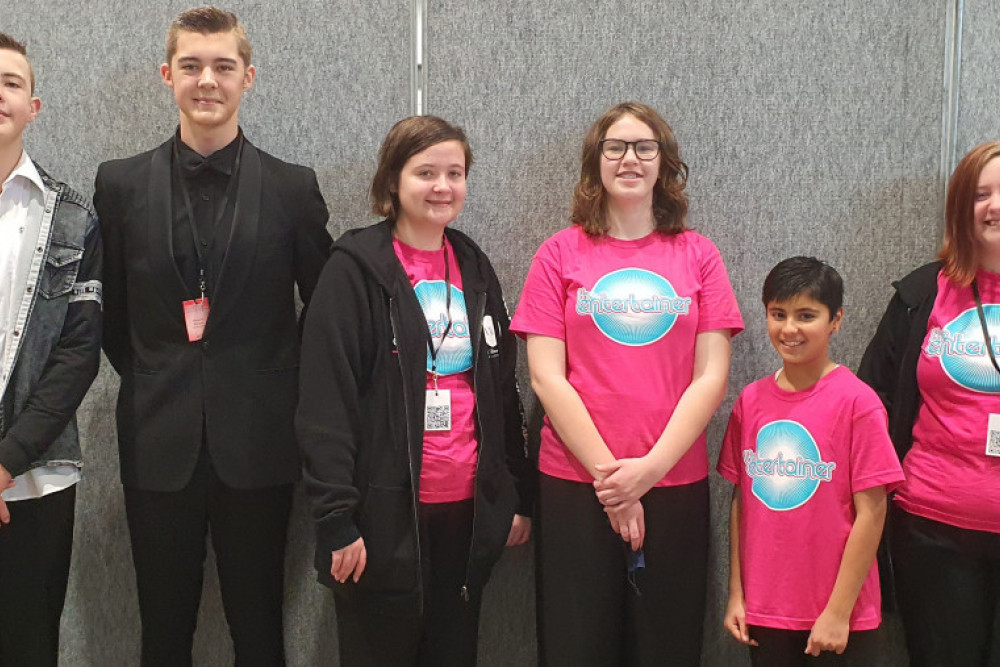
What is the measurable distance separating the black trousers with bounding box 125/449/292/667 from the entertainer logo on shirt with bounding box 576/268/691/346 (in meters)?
0.82

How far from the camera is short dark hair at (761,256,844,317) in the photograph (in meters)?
1.80

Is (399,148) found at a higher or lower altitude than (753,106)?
lower

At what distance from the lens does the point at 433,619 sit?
72.5 inches

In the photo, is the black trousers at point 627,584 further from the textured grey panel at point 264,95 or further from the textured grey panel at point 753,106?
the textured grey panel at point 264,95

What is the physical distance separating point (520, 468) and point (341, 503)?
1.55ft

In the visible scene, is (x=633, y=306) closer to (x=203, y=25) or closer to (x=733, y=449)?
(x=733, y=449)

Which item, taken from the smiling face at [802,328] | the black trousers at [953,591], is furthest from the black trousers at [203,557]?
the black trousers at [953,591]

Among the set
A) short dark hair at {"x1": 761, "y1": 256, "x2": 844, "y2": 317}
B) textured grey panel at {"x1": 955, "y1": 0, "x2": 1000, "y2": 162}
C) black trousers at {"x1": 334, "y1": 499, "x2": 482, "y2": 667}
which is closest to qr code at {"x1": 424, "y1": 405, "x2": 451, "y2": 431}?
black trousers at {"x1": 334, "y1": 499, "x2": 482, "y2": 667}

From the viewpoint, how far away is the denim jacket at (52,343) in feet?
5.71

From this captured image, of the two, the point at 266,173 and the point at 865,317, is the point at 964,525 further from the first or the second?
the point at 266,173

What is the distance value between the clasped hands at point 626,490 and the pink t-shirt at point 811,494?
25 cm

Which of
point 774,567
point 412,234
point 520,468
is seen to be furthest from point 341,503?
point 774,567

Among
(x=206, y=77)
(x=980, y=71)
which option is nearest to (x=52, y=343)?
(x=206, y=77)

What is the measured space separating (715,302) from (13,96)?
5.18ft
